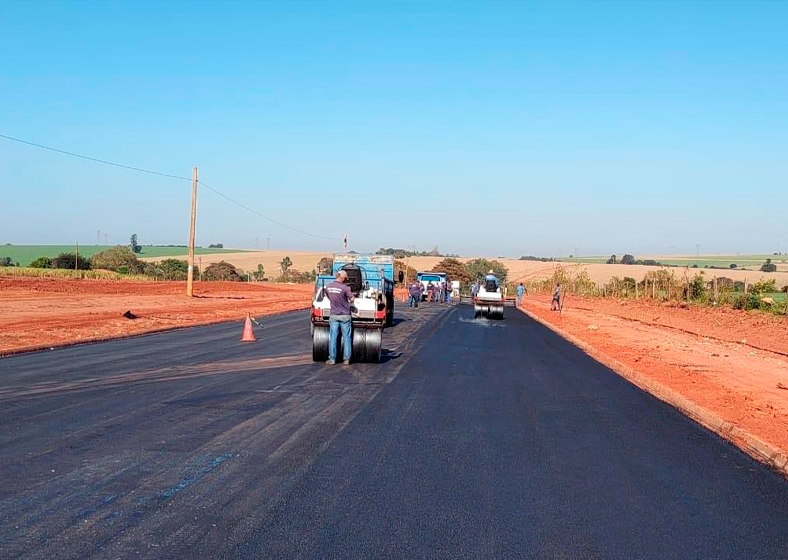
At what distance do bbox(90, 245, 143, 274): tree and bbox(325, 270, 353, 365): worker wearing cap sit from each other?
70.5m

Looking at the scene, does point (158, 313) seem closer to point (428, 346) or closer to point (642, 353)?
point (428, 346)

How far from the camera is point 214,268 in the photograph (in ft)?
309

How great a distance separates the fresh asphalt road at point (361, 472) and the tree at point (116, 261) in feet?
242

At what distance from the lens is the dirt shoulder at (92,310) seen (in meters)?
22.2

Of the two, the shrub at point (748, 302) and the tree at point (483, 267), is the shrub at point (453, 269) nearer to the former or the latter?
the tree at point (483, 267)

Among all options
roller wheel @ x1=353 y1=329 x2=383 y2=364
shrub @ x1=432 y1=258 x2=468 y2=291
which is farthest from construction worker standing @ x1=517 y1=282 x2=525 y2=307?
shrub @ x1=432 y1=258 x2=468 y2=291

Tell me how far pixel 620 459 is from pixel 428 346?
13.6 metres

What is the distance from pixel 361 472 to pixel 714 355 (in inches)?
709

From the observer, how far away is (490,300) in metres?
37.5

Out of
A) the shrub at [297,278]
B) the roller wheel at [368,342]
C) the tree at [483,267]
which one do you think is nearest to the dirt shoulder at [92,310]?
the roller wheel at [368,342]

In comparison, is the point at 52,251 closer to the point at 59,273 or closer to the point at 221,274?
the point at 221,274

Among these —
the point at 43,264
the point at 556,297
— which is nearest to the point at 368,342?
the point at 556,297

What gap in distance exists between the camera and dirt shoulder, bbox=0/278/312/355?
72.9 feet

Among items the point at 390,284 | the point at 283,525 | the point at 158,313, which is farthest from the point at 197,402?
the point at 158,313
